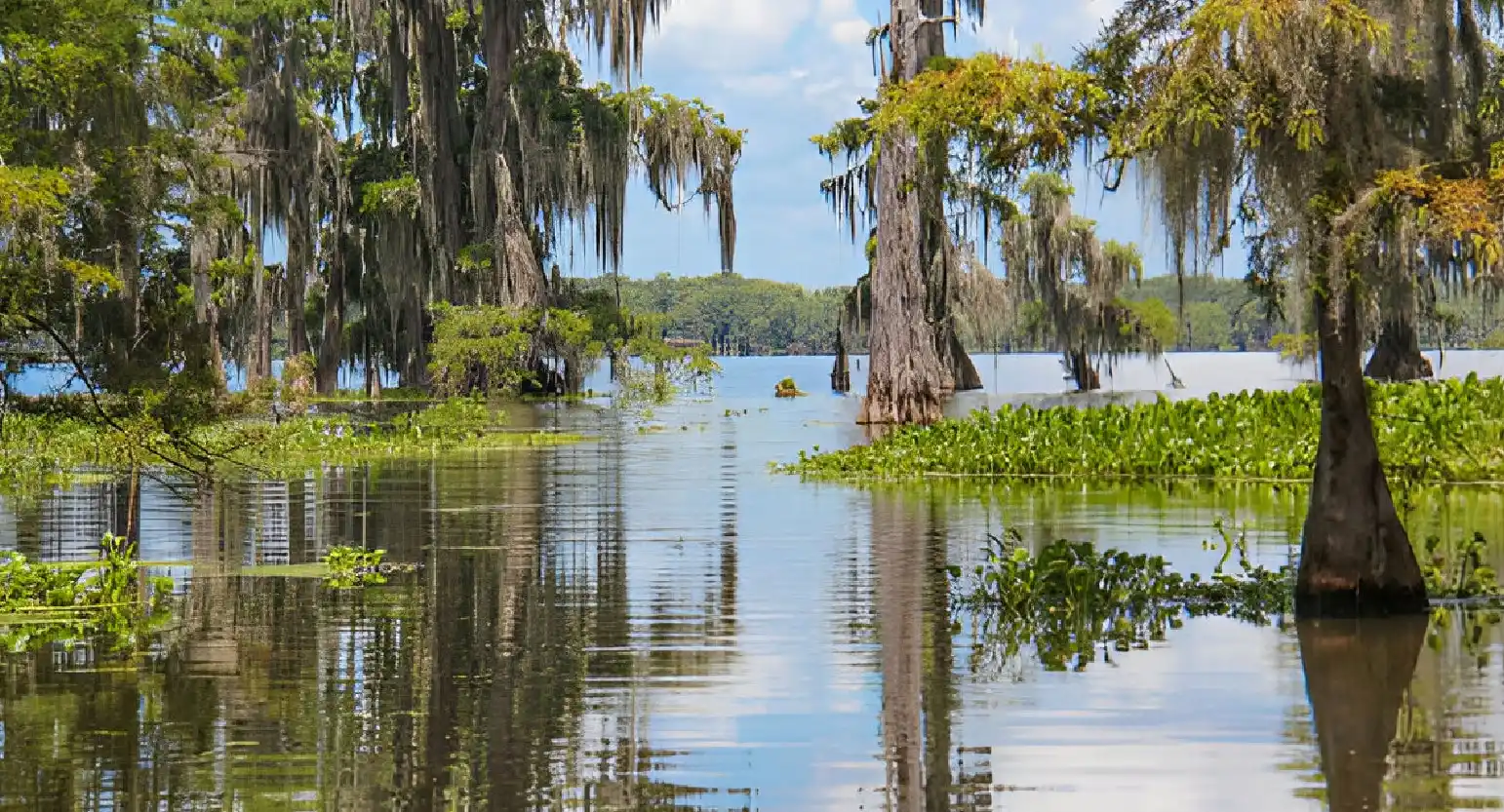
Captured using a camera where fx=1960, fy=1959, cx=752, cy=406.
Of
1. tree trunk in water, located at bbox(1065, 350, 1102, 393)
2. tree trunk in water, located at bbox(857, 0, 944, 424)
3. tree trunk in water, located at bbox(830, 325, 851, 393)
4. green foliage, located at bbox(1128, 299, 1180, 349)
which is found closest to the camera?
tree trunk in water, located at bbox(857, 0, 944, 424)

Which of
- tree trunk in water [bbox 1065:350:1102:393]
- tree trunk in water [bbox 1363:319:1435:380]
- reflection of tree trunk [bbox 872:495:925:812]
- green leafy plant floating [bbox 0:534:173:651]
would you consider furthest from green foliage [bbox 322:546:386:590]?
tree trunk in water [bbox 1065:350:1102:393]

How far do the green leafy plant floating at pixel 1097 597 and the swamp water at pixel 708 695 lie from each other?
311 millimetres

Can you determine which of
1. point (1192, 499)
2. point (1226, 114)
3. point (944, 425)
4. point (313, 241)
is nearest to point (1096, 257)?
point (313, 241)

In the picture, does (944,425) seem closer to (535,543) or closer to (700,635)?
(535,543)

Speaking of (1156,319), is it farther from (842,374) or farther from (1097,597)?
(1097,597)

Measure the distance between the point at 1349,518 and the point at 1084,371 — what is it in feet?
189

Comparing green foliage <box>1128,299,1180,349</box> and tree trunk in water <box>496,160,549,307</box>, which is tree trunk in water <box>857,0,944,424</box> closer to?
tree trunk in water <box>496,160,549,307</box>

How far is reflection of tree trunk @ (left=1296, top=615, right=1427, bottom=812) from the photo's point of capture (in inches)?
308

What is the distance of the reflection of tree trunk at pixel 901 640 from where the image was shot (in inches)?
318

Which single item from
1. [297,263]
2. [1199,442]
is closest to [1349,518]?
[1199,442]

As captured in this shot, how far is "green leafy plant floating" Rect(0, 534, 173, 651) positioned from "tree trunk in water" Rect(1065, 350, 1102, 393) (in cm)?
5321

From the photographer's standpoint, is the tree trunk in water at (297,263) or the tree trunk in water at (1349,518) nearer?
the tree trunk in water at (1349,518)

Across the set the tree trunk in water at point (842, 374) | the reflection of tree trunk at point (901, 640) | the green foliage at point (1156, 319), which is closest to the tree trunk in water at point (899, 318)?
the reflection of tree trunk at point (901, 640)

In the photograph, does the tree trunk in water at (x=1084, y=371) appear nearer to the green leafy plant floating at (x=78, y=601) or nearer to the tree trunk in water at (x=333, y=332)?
the tree trunk in water at (x=333, y=332)
